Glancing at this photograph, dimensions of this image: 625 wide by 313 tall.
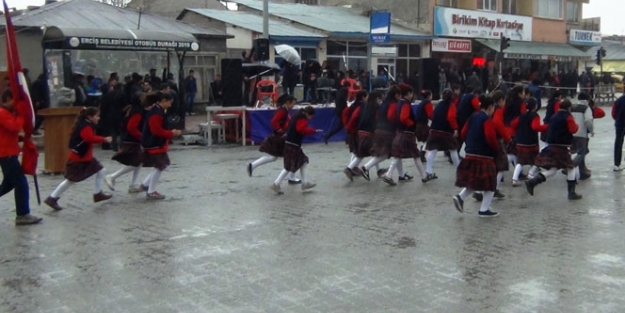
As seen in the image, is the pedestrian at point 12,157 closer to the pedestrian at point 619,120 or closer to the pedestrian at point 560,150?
the pedestrian at point 560,150

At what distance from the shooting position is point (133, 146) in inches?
429

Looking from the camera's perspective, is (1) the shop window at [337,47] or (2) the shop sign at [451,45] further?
(2) the shop sign at [451,45]

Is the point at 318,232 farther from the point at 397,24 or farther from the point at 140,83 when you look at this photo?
the point at 397,24

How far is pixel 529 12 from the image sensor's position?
141 feet

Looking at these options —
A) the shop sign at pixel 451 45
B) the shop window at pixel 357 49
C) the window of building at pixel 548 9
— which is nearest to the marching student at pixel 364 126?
the shop window at pixel 357 49

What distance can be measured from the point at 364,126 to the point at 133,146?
371 cm

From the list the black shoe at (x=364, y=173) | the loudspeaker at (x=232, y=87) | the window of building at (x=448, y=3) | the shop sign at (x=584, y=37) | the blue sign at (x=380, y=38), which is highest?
the window of building at (x=448, y=3)

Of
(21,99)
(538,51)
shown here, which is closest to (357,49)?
(538,51)

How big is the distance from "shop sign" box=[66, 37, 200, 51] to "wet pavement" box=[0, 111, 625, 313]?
7.42 m

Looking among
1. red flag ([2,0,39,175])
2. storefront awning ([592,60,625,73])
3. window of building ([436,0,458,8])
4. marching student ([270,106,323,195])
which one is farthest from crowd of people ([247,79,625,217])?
storefront awning ([592,60,625,73])

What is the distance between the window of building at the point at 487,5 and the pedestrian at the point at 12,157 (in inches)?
1333

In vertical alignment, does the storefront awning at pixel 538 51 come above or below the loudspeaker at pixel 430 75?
above

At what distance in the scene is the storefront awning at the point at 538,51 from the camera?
38919 millimetres

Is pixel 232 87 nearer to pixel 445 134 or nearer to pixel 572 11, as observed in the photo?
pixel 445 134
